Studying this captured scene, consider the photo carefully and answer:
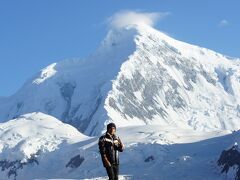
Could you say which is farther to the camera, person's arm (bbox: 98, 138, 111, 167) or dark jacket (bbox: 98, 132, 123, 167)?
dark jacket (bbox: 98, 132, 123, 167)

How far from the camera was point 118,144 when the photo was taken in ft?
113

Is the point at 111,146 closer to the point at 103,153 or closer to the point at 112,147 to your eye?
the point at 112,147

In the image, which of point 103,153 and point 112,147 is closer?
point 103,153

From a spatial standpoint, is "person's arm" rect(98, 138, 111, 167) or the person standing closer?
"person's arm" rect(98, 138, 111, 167)

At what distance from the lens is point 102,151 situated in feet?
111

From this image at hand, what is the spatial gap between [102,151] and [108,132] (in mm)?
981

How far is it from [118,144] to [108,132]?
67cm

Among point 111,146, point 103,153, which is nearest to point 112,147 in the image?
point 111,146

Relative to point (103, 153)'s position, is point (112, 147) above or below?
above

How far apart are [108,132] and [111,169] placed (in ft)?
5.16

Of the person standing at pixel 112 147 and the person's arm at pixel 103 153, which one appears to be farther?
the person standing at pixel 112 147

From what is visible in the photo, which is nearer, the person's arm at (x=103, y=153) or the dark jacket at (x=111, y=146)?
the person's arm at (x=103, y=153)

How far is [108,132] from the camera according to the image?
3438 cm
